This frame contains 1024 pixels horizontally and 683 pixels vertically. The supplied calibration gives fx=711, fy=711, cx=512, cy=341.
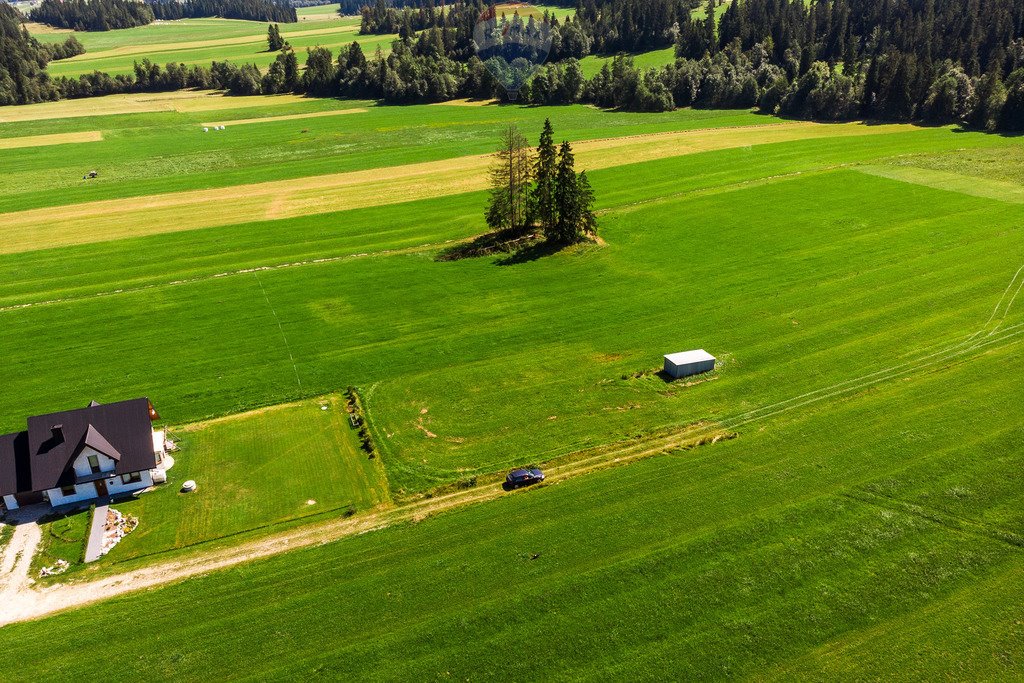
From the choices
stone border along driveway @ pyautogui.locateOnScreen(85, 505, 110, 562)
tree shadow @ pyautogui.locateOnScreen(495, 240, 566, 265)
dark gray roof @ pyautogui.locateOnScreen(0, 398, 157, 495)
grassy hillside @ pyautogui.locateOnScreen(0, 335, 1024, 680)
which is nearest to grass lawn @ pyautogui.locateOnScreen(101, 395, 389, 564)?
stone border along driveway @ pyautogui.locateOnScreen(85, 505, 110, 562)

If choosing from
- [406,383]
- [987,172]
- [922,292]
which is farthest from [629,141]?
[406,383]

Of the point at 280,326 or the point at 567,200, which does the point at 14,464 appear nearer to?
the point at 280,326

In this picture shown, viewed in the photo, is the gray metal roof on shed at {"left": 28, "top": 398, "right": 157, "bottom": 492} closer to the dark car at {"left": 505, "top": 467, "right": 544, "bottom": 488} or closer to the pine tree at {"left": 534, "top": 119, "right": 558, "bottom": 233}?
the dark car at {"left": 505, "top": 467, "right": 544, "bottom": 488}

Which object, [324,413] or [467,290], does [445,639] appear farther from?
[467,290]

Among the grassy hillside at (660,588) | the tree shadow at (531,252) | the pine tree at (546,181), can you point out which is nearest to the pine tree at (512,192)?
the pine tree at (546,181)

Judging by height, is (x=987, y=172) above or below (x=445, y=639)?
above

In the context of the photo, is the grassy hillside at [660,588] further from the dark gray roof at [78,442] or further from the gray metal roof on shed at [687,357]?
the dark gray roof at [78,442]
